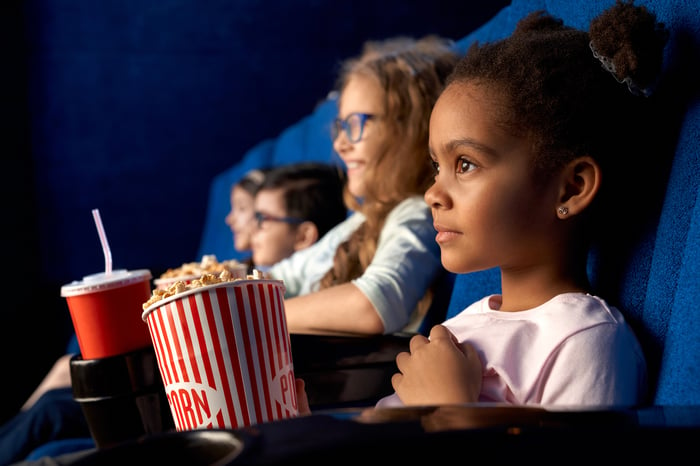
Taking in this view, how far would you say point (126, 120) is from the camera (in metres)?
4.29

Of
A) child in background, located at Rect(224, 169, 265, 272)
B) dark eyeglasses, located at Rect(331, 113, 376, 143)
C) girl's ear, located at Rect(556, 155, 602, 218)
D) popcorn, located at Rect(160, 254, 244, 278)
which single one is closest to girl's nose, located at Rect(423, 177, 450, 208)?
girl's ear, located at Rect(556, 155, 602, 218)

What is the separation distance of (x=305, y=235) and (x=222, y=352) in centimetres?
155

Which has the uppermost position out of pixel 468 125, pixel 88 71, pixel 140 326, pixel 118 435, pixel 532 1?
pixel 88 71

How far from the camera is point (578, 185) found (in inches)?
31.3

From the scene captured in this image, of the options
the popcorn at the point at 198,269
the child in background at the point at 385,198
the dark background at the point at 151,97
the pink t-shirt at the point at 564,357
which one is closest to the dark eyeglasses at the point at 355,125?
the child in background at the point at 385,198

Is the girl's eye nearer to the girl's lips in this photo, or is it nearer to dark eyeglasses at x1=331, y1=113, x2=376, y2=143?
the girl's lips

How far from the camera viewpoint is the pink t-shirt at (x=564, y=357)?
68cm

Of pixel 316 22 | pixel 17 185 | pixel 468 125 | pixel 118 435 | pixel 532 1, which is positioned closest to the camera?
pixel 468 125

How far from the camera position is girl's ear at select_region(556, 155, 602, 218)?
2.56 feet

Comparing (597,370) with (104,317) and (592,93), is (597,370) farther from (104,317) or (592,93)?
(104,317)

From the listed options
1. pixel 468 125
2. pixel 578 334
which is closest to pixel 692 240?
pixel 578 334

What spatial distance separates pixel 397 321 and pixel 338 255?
392 mm

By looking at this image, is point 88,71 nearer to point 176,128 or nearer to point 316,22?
point 176,128

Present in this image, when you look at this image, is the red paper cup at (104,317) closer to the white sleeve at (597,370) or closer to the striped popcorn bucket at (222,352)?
the striped popcorn bucket at (222,352)
